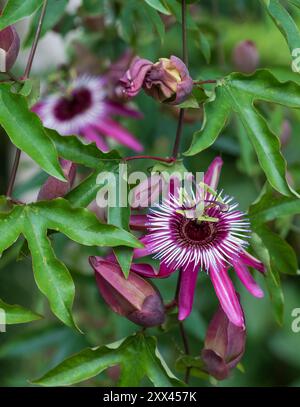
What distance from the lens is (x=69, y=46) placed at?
1977mm

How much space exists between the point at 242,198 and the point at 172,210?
1.18 meters

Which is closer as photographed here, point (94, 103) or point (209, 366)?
point (209, 366)

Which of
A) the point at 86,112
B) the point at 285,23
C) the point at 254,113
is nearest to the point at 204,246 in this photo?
the point at 254,113

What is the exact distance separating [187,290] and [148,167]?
210 millimetres

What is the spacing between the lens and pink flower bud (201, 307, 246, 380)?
3.69ft

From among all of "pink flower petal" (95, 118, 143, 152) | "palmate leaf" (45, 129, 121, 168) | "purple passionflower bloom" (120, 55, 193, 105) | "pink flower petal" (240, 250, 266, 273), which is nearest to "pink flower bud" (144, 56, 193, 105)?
"purple passionflower bloom" (120, 55, 193, 105)

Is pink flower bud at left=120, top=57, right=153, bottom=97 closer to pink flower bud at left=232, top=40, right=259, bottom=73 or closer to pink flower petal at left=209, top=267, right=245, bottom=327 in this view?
pink flower petal at left=209, top=267, right=245, bottom=327

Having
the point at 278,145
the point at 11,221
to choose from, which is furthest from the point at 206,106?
the point at 11,221

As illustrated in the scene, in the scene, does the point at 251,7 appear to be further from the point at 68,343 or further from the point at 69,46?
the point at 68,343

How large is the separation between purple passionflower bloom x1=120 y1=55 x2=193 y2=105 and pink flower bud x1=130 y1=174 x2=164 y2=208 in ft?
0.35

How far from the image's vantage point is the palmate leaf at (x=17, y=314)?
1075mm

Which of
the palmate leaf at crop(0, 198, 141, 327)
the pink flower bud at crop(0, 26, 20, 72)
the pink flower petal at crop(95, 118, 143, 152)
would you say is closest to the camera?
the palmate leaf at crop(0, 198, 141, 327)

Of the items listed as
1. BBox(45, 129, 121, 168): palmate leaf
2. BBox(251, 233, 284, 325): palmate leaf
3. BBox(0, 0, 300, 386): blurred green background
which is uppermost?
BBox(45, 129, 121, 168): palmate leaf

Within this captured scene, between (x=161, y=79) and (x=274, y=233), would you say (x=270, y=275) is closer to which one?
(x=274, y=233)
